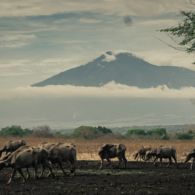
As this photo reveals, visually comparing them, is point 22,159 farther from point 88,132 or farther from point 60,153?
point 88,132

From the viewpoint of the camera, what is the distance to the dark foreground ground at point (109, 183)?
2827 cm

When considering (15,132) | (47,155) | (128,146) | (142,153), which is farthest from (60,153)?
(15,132)

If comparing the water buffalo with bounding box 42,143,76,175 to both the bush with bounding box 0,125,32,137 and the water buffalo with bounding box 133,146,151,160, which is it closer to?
the water buffalo with bounding box 133,146,151,160

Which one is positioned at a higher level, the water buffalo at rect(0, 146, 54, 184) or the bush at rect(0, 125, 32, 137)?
the bush at rect(0, 125, 32, 137)

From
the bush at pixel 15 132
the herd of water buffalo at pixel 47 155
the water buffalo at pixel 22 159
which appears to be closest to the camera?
the water buffalo at pixel 22 159

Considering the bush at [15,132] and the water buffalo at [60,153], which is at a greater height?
the bush at [15,132]

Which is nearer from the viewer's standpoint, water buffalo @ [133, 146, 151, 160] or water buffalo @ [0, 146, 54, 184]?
water buffalo @ [0, 146, 54, 184]

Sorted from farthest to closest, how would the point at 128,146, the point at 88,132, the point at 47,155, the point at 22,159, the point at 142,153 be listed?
the point at 88,132
the point at 128,146
the point at 142,153
the point at 47,155
the point at 22,159

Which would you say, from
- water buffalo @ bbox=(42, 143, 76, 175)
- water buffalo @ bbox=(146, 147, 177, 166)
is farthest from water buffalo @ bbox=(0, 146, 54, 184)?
water buffalo @ bbox=(146, 147, 177, 166)

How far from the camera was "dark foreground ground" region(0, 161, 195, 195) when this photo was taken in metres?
28.3

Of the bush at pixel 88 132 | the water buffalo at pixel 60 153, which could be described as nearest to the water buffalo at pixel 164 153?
the water buffalo at pixel 60 153

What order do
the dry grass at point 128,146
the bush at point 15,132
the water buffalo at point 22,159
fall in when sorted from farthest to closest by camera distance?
1. the bush at point 15,132
2. the dry grass at point 128,146
3. the water buffalo at point 22,159

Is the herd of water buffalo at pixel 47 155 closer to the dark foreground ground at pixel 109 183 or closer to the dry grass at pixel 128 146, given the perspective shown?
the dark foreground ground at pixel 109 183

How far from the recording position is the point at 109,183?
31.2m
